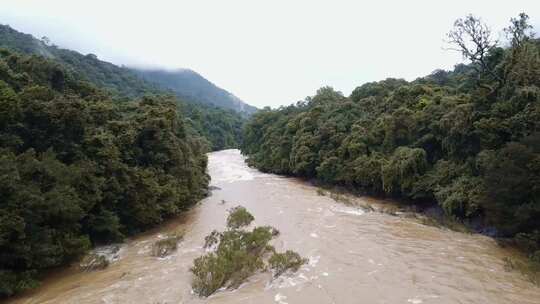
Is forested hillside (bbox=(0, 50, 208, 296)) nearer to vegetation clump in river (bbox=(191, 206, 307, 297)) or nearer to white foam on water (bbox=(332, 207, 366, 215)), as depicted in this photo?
vegetation clump in river (bbox=(191, 206, 307, 297))

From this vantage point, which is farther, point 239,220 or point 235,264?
point 239,220

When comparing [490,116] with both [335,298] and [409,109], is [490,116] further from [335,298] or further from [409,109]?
[335,298]

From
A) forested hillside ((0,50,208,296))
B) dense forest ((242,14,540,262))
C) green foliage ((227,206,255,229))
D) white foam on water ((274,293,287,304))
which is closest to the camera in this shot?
white foam on water ((274,293,287,304))

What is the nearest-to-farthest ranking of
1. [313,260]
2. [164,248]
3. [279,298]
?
[279,298]
[313,260]
[164,248]

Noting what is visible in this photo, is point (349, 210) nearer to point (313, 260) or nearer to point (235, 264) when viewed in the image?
point (313, 260)

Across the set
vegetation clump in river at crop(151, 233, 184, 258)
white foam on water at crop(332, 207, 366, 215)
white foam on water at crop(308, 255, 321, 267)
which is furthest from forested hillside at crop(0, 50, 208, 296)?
white foam on water at crop(332, 207, 366, 215)

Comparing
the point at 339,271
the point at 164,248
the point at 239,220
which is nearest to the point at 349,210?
the point at 239,220

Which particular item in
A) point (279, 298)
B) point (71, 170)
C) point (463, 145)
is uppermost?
point (463, 145)

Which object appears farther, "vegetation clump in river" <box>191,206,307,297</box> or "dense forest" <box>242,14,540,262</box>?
"dense forest" <box>242,14,540,262</box>
